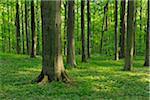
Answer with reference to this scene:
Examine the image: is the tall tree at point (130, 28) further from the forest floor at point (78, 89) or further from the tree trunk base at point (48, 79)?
the tree trunk base at point (48, 79)

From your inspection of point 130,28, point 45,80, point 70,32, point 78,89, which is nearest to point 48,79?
point 45,80

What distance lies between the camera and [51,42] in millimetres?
11953

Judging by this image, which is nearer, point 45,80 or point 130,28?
point 45,80

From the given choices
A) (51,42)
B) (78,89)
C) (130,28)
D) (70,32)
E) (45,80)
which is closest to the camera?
(78,89)

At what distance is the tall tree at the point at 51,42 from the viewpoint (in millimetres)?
11867

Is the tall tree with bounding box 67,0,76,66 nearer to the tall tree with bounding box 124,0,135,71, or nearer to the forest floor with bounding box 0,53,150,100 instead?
the tall tree with bounding box 124,0,135,71

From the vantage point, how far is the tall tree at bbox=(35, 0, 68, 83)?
11.9 metres

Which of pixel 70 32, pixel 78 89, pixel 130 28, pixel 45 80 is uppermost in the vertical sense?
pixel 130 28

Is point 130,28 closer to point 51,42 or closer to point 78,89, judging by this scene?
point 51,42

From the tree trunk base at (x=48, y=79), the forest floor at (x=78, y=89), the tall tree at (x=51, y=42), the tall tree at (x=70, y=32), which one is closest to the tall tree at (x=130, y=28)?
the tall tree at (x=70, y=32)

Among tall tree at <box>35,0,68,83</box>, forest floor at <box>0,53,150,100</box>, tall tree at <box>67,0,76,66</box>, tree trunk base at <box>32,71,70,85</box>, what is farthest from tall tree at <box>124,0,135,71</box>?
tree trunk base at <box>32,71,70,85</box>

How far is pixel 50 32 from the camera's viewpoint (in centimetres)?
1194

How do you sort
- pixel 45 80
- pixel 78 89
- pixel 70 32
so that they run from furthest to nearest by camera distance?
pixel 70 32, pixel 45 80, pixel 78 89

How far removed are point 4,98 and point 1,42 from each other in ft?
142
